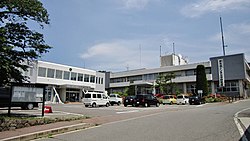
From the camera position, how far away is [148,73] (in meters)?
64.9

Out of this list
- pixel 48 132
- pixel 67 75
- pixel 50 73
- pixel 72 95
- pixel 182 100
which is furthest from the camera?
pixel 72 95

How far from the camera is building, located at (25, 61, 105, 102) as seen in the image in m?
41.8

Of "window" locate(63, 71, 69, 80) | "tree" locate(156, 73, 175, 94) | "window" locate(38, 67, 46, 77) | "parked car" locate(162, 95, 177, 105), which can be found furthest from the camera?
"tree" locate(156, 73, 175, 94)

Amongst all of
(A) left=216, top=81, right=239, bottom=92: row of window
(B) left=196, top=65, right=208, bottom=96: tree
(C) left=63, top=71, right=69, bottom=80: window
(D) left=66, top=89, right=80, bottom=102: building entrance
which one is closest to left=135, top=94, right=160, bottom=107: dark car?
(B) left=196, top=65, right=208, bottom=96: tree

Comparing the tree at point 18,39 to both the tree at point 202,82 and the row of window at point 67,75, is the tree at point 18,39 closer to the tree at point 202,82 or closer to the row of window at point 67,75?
the row of window at point 67,75

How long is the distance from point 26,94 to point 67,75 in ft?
113

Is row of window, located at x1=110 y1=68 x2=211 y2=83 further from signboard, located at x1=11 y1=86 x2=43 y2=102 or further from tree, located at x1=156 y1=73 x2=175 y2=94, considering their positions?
signboard, located at x1=11 y1=86 x2=43 y2=102

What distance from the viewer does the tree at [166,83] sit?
50.0m

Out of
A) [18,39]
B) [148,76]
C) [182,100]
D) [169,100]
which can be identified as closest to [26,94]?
[18,39]

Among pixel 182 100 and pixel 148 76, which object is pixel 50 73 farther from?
pixel 148 76

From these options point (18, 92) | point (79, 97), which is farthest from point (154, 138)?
point (79, 97)

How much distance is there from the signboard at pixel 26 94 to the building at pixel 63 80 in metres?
26.5

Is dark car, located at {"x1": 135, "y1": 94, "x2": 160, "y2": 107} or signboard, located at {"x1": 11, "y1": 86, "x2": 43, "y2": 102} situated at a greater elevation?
signboard, located at {"x1": 11, "y1": 86, "x2": 43, "y2": 102}

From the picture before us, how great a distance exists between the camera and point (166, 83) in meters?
50.4
